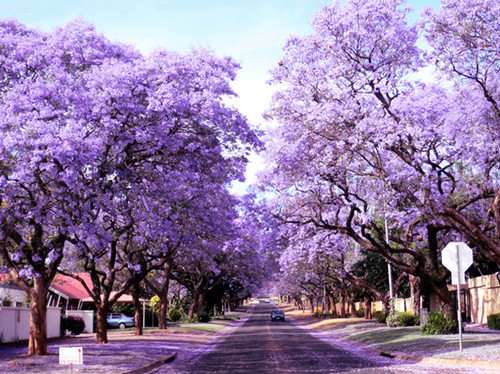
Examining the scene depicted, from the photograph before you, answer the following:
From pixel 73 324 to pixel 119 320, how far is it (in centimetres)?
1702

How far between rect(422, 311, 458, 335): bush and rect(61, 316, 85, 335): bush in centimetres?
2285

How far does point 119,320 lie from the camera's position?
57375 millimetres

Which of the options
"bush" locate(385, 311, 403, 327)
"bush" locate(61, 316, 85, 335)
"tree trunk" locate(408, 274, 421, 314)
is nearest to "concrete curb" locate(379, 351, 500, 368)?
"bush" locate(385, 311, 403, 327)

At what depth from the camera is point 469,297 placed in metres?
46.2

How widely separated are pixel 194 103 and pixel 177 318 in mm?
47858

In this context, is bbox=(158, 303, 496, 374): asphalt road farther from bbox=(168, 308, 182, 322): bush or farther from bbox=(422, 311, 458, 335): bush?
bbox=(168, 308, 182, 322): bush

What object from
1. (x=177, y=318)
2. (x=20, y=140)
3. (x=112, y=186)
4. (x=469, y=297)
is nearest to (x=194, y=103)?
(x=112, y=186)

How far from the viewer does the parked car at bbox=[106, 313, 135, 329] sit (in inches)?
2237

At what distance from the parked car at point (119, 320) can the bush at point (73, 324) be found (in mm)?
15021

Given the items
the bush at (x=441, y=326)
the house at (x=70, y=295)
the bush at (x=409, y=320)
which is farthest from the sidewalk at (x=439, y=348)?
the house at (x=70, y=295)

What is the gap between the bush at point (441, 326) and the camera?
28609 mm

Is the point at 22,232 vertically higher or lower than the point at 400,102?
lower

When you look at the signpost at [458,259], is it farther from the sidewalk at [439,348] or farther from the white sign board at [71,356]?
the white sign board at [71,356]

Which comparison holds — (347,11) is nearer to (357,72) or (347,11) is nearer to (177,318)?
(357,72)
